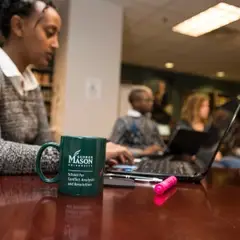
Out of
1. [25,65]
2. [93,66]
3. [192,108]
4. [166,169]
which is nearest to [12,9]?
[25,65]

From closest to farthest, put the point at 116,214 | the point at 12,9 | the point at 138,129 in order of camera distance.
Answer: the point at 116,214, the point at 12,9, the point at 138,129

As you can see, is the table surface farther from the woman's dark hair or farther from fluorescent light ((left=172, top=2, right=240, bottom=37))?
fluorescent light ((left=172, top=2, right=240, bottom=37))

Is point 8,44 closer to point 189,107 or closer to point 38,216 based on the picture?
point 38,216

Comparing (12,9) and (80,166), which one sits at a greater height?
(12,9)

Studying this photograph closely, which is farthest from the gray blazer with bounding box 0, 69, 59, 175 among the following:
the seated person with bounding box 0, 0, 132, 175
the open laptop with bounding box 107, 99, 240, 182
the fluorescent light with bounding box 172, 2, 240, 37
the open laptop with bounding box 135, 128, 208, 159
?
the fluorescent light with bounding box 172, 2, 240, 37

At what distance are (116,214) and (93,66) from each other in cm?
192

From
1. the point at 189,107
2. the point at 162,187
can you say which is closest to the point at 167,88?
the point at 189,107

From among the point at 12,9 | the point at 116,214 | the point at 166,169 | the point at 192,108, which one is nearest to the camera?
the point at 116,214

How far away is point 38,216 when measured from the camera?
350 mm

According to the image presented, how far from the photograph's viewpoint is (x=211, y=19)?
1.20 metres

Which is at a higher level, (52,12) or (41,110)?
(52,12)

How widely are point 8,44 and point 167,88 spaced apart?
17.9 feet

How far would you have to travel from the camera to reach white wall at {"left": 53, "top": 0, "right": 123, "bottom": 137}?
2.00 metres

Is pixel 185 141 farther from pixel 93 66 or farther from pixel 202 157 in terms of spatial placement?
pixel 93 66
